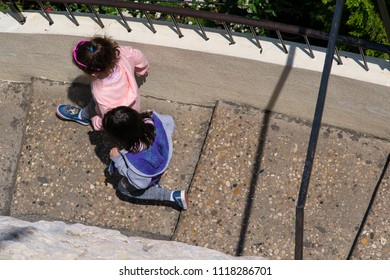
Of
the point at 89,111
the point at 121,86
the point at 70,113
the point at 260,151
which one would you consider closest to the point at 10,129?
the point at 70,113

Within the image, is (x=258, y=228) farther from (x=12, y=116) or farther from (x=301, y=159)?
(x=12, y=116)

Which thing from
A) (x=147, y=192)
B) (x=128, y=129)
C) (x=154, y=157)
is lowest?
(x=147, y=192)

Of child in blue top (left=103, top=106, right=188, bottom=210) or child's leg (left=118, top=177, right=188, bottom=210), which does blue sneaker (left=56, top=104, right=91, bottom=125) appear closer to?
child in blue top (left=103, top=106, right=188, bottom=210)

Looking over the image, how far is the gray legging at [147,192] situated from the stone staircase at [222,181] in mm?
144

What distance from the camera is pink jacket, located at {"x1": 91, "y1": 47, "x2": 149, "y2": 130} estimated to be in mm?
4895

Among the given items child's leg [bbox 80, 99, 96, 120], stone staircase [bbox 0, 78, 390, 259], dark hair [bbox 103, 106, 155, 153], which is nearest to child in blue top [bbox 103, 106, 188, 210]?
dark hair [bbox 103, 106, 155, 153]

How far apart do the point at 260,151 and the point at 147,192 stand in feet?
2.85

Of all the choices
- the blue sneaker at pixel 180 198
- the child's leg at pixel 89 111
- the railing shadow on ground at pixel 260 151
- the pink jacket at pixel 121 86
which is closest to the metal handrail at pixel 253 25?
the railing shadow on ground at pixel 260 151

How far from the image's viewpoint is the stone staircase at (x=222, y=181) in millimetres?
5074

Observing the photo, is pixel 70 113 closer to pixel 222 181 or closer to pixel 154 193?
pixel 154 193

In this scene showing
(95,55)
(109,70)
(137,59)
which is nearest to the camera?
(95,55)

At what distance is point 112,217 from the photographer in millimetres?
5289

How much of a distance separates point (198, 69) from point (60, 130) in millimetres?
1188

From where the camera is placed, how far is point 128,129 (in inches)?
181
